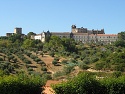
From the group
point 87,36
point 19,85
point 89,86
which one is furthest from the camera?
point 87,36

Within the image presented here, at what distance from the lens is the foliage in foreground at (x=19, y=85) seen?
21203 mm

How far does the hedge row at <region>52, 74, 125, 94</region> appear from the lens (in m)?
21.9

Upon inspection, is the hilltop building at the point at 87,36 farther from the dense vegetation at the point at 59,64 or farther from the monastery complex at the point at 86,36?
the dense vegetation at the point at 59,64

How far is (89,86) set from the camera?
72.9 ft

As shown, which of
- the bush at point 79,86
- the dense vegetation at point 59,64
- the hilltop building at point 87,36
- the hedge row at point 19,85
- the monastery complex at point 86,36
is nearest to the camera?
the hedge row at point 19,85

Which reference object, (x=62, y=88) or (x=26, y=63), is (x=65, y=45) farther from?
(x=62, y=88)

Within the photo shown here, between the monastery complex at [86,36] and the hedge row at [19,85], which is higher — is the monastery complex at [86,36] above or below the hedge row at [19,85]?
below

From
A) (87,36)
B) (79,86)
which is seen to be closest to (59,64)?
(79,86)

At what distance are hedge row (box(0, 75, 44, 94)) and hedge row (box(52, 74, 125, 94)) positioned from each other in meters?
1.55

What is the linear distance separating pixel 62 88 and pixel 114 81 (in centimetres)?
398

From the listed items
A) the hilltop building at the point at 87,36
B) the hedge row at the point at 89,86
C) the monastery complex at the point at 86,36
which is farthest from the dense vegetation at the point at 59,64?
the hilltop building at the point at 87,36

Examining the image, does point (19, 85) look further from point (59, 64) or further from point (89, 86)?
point (59, 64)

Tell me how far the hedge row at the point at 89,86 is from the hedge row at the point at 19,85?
1.55 m

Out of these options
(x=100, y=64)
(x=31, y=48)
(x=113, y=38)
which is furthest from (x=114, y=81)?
(x=113, y=38)
